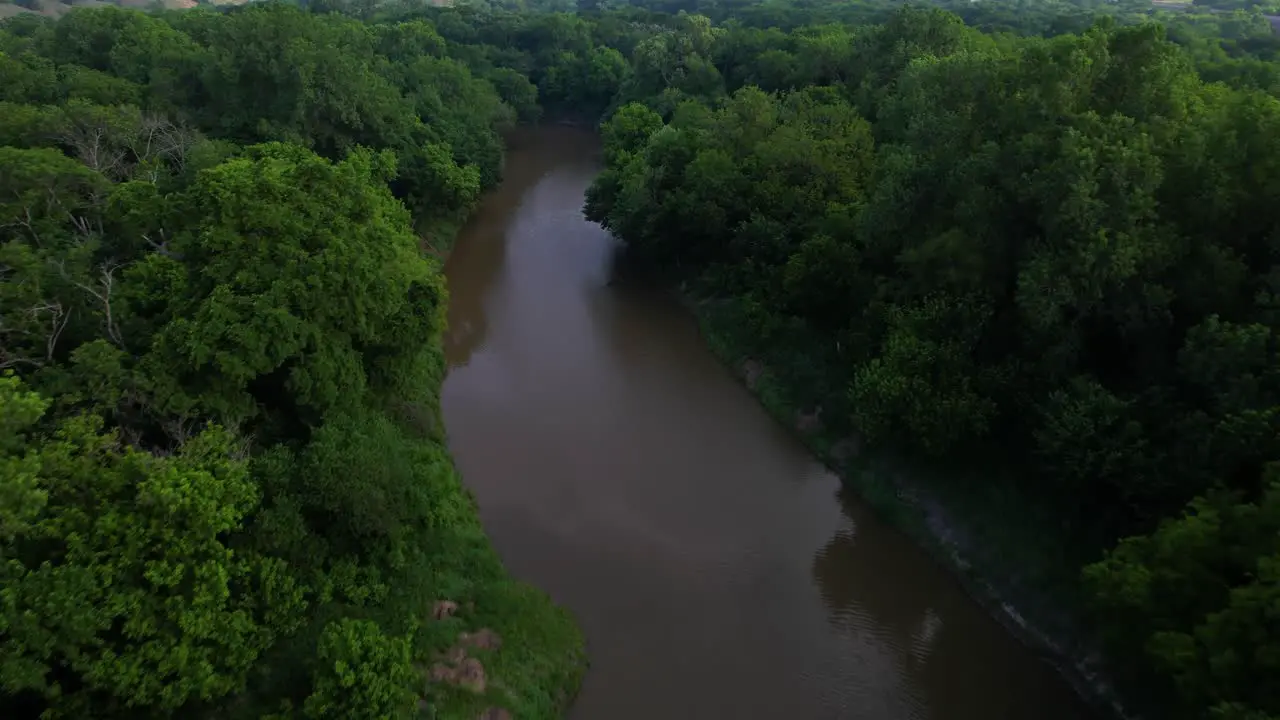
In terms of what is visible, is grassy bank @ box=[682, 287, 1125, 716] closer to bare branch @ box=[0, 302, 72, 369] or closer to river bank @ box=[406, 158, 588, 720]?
river bank @ box=[406, 158, 588, 720]

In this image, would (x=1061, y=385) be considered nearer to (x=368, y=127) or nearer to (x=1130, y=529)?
(x=1130, y=529)

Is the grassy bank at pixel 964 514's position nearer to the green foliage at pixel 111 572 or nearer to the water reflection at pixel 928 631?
the water reflection at pixel 928 631

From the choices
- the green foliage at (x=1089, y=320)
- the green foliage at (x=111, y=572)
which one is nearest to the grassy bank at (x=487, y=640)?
the green foliage at (x=111, y=572)

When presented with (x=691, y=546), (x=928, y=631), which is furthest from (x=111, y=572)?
(x=928, y=631)

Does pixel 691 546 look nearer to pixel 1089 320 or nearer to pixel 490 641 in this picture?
pixel 490 641

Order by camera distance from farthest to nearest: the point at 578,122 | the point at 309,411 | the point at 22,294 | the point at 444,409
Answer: the point at 578,122, the point at 444,409, the point at 309,411, the point at 22,294

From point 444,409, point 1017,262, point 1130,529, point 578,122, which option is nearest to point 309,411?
point 444,409
